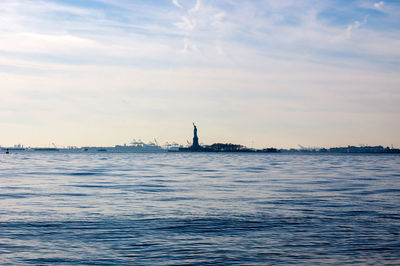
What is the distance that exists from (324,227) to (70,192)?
23617 millimetres

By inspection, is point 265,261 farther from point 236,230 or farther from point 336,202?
point 336,202

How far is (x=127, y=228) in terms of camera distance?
21953 millimetres

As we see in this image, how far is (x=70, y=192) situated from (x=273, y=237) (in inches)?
936

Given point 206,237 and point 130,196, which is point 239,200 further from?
point 206,237

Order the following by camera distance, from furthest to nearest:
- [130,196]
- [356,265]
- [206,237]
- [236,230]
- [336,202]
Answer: [130,196] → [336,202] → [236,230] → [206,237] → [356,265]

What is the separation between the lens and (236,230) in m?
21.7

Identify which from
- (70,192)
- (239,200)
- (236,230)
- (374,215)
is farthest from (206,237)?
(70,192)

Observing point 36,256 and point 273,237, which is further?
point 273,237

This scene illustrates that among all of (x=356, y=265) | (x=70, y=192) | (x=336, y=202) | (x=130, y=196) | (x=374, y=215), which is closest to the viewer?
(x=356, y=265)

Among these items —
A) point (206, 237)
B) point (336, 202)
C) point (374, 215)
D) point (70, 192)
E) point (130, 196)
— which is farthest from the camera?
point (70, 192)

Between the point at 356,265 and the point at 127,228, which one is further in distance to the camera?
the point at 127,228

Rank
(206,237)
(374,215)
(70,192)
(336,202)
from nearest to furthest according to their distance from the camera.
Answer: (206,237), (374,215), (336,202), (70,192)

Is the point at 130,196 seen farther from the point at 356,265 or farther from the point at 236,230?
the point at 356,265

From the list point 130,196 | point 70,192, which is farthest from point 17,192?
point 130,196
